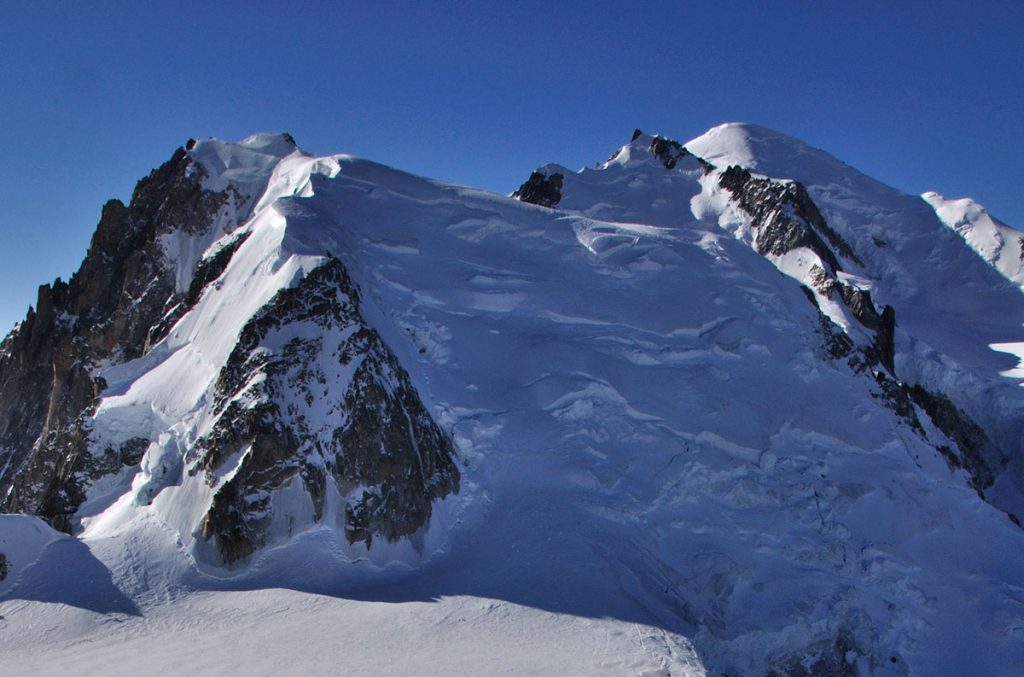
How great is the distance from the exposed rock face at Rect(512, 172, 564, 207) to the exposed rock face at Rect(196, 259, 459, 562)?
24891mm

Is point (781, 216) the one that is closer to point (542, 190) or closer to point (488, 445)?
point (542, 190)

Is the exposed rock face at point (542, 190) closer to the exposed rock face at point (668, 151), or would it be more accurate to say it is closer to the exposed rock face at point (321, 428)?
the exposed rock face at point (668, 151)

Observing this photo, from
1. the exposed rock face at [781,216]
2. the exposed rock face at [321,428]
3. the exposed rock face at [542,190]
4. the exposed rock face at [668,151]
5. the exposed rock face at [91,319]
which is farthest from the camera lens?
the exposed rock face at [668,151]

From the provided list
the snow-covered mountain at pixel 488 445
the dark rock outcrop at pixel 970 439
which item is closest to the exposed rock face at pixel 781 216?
the snow-covered mountain at pixel 488 445

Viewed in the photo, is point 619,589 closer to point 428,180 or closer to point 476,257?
point 476,257

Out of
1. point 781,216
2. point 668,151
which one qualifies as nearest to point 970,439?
point 781,216

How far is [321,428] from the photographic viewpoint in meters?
25.3

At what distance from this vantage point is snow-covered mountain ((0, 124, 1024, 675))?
897 inches

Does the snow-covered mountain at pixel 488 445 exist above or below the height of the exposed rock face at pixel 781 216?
below

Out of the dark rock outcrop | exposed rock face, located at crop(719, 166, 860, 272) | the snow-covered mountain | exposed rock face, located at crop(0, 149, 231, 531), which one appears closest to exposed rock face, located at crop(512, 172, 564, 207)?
the snow-covered mountain

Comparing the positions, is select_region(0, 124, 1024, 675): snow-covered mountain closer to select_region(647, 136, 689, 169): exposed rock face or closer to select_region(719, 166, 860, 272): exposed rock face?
select_region(719, 166, 860, 272): exposed rock face

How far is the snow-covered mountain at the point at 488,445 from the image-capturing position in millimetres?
22781

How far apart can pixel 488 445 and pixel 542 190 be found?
26.8m

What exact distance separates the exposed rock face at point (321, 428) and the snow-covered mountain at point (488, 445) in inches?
3.7
